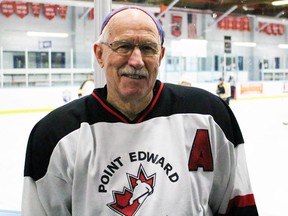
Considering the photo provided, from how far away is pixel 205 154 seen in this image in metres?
1.11

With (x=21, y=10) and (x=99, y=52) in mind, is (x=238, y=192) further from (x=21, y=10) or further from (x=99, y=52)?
(x=21, y=10)

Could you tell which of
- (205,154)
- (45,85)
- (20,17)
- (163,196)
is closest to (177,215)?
(163,196)

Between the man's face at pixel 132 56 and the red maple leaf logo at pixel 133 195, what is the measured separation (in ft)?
Result: 0.62

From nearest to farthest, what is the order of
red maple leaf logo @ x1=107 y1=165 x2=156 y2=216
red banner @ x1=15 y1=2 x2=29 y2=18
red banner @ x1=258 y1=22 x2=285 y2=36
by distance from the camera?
1. red maple leaf logo @ x1=107 y1=165 x2=156 y2=216
2. red banner @ x1=258 y1=22 x2=285 y2=36
3. red banner @ x1=15 y1=2 x2=29 y2=18

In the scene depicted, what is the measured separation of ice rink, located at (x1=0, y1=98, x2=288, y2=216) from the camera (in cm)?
347

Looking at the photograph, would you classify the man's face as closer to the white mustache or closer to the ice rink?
the white mustache

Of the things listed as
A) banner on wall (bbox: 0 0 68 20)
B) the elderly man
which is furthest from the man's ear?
banner on wall (bbox: 0 0 68 20)

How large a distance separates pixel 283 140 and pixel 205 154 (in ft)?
19.4

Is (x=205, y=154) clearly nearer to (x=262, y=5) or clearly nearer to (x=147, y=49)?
(x=147, y=49)

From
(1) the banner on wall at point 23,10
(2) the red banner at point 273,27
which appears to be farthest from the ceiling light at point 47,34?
(2) the red banner at point 273,27

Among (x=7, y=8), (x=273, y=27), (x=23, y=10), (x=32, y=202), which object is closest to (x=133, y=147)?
(x=32, y=202)

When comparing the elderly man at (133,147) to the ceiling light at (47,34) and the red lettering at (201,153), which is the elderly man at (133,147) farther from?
the ceiling light at (47,34)

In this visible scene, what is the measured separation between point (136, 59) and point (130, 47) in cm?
3

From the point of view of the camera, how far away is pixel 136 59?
1.05 m
